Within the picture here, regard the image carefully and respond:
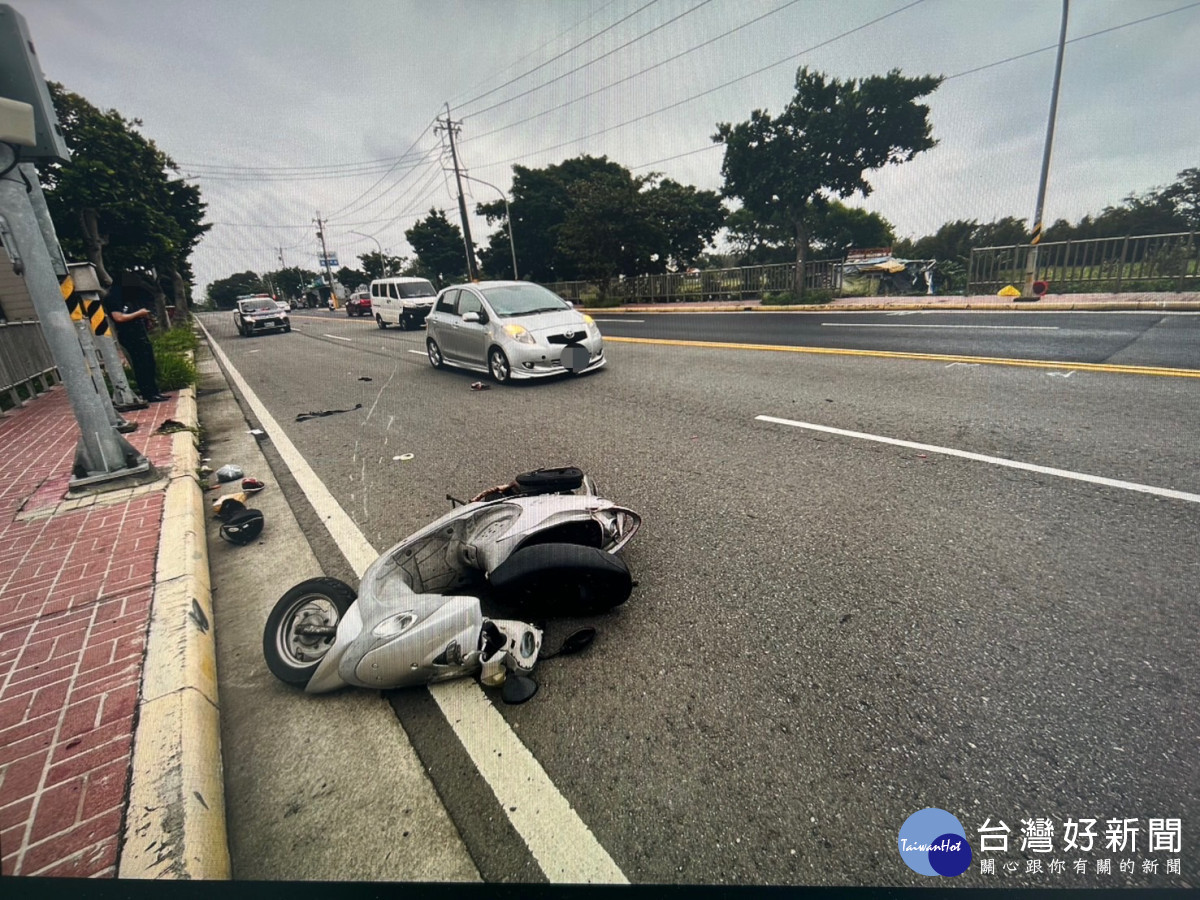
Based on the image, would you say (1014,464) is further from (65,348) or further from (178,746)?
(65,348)

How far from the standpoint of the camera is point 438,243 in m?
62.7

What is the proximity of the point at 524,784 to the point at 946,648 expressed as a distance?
172 centimetres

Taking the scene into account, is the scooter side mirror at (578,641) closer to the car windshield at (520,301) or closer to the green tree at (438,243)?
the car windshield at (520,301)

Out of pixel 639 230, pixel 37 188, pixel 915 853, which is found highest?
pixel 639 230

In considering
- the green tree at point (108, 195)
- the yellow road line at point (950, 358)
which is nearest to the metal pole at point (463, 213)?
the green tree at point (108, 195)

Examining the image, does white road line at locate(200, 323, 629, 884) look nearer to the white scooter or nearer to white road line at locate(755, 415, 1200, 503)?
the white scooter

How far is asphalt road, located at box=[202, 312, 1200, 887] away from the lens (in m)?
1.54

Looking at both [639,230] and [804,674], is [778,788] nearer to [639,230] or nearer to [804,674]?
[804,674]

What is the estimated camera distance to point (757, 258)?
5388cm

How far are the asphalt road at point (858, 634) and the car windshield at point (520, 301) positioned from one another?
3816 mm

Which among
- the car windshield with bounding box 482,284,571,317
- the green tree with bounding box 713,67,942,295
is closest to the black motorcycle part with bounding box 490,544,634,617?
the car windshield with bounding box 482,284,571,317

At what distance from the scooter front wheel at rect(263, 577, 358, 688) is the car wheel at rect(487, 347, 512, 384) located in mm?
6051

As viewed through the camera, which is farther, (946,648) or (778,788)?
(946,648)

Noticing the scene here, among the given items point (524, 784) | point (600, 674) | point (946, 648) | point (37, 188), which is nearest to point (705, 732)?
point (600, 674)
